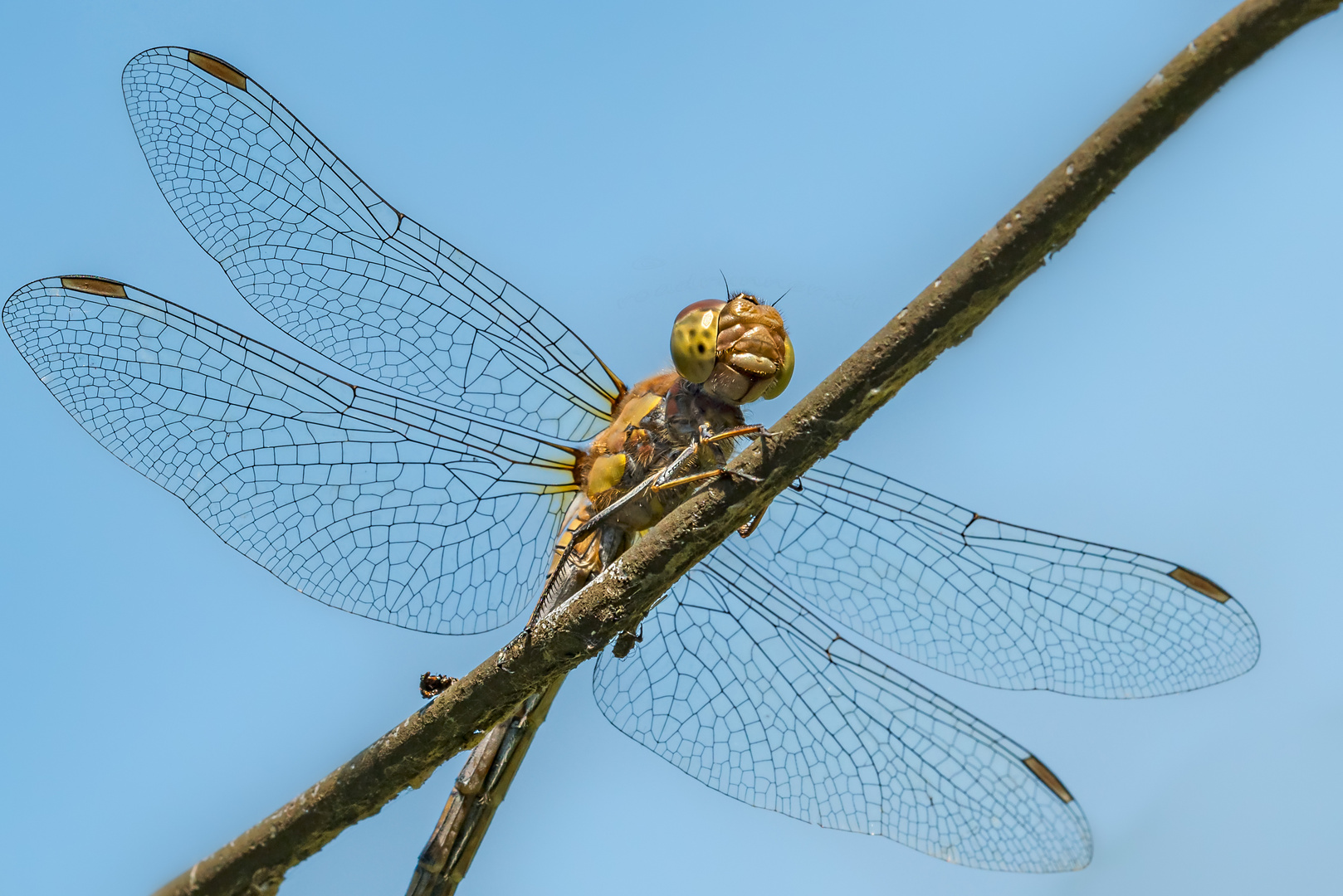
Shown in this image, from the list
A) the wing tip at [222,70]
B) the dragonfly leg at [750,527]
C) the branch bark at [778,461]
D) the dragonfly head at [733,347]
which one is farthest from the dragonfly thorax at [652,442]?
the wing tip at [222,70]

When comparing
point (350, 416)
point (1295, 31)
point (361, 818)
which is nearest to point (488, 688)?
point (361, 818)

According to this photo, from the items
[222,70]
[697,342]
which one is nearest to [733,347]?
[697,342]

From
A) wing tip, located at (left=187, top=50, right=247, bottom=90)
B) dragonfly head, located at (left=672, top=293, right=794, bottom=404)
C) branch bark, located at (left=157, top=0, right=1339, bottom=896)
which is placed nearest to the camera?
branch bark, located at (left=157, top=0, right=1339, bottom=896)

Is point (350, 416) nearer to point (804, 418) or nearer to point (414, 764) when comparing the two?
point (414, 764)

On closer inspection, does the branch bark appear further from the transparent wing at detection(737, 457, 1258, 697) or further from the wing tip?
the wing tip

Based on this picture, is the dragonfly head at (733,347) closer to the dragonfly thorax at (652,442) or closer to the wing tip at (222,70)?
the dragonfly thorax at (652,442)

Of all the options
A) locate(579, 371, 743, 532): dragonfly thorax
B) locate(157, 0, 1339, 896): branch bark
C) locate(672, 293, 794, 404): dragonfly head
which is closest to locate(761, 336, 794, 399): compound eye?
locate(672, 293, 794, 404): dragonfly head
